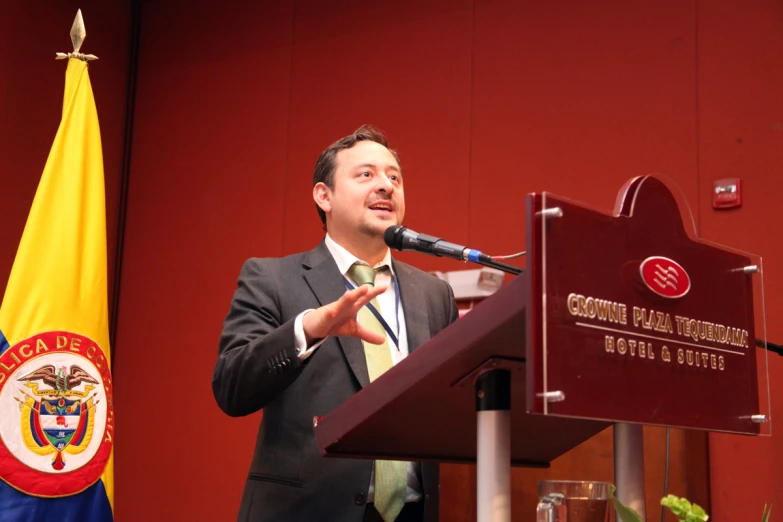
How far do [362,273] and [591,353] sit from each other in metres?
1.11

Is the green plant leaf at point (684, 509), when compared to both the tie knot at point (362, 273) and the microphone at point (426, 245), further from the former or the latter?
the tie knot at point (362, 273)

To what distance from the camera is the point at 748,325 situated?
48.5 inches

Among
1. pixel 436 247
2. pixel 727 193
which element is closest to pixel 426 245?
pixel 436 247

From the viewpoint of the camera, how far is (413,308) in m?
2.08

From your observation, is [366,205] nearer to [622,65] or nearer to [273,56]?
[622,65]

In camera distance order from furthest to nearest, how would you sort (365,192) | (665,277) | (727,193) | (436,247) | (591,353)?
(727,193)
(365,192)
(436,247)
(665,277)
(591,353)

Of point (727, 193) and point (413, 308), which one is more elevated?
point (727, 193)

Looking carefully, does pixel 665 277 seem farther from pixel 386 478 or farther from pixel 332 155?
pixel 332 155

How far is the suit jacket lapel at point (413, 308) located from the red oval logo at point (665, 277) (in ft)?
3.08

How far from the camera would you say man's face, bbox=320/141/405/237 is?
2.14 metres

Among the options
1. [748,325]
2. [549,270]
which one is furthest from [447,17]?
[549,270]

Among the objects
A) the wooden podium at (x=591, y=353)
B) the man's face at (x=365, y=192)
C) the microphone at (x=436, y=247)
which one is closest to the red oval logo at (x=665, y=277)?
the wooden podium at (x=591, y=353)

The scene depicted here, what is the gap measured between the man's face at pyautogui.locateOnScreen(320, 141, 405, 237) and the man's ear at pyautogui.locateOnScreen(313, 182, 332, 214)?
1cm

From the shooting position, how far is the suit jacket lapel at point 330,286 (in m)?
1.86
